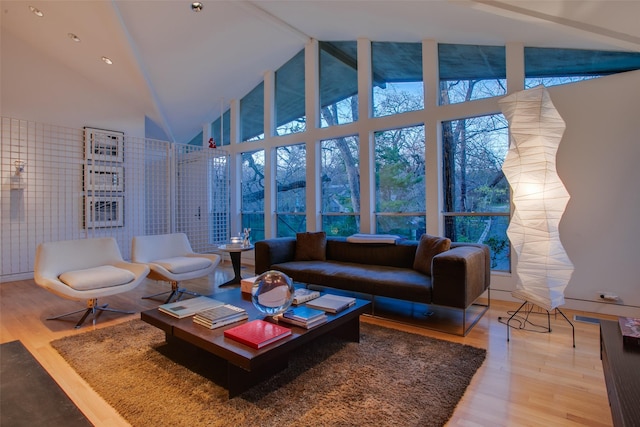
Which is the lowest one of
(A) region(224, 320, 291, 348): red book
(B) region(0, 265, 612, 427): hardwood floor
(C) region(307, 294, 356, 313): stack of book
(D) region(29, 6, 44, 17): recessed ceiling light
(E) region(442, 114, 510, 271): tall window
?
(B) region(0, 265, 612, 427): hardwood floor

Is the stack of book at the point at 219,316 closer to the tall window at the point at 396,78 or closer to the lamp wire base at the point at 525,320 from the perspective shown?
the lamp wire base at the point at 525,320

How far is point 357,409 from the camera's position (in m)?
1.72

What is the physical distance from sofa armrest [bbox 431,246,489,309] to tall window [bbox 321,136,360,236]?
7.10ft

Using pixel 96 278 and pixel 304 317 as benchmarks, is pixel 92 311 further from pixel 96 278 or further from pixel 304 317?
pixel 304 317

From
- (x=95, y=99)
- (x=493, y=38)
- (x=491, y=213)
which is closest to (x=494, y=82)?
(x=493, y=38)

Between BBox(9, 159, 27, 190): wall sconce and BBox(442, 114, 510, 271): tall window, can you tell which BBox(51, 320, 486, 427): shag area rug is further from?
BBox(9, 159, 27, 190): wall sconce

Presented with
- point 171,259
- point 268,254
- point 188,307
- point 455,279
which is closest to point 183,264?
point 171,259

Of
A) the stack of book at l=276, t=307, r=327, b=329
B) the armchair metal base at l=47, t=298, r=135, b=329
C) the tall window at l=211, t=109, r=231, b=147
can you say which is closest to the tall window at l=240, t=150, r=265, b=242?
the tall window at l=211, t=109, r=231, b=147

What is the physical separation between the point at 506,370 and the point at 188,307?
7.29 feet

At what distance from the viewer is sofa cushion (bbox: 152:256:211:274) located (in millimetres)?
3600

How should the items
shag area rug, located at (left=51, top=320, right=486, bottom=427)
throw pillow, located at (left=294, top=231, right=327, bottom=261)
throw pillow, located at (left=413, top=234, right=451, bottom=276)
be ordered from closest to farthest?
shag area rug, located at (left=51, top=320, right=486, bottom=427) < throw pillow, located at (left=413, top=234, right=451, bottom=276) < throw pillow, located at (left=294, top=231, right=327, bottom=261)

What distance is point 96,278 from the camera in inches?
119

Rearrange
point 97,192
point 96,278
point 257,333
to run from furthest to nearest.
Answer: point 97,192 → point 96,278 → point 257,333

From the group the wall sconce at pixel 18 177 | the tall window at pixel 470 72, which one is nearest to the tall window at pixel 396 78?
the tall window at pixel 470 72
